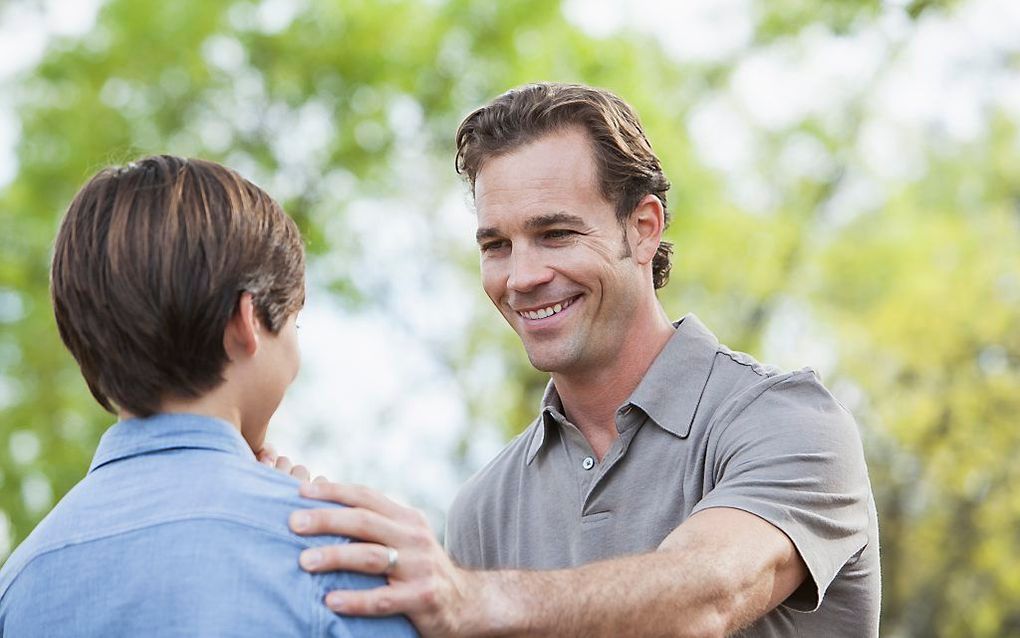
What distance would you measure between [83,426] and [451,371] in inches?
293

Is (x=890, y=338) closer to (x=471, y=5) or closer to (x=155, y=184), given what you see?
(x=471, y=5)

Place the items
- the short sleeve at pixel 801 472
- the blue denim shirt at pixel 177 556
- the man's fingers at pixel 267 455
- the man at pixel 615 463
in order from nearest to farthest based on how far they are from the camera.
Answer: the blue denim shirt at pixel 177 556
the man at pixel 615 463
the man's fingers at pixel 267 455
the short sleeve at pixel 801 472

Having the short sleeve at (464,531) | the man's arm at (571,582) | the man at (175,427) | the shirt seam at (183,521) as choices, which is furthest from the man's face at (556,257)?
the shirt seam at (183,521)

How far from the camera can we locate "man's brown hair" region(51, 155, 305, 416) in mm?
2219

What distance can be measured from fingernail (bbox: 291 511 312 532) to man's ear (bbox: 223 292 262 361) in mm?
308

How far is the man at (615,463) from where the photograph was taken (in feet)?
8.50

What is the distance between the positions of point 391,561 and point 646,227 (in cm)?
190

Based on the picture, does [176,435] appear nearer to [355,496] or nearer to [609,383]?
[355,496]

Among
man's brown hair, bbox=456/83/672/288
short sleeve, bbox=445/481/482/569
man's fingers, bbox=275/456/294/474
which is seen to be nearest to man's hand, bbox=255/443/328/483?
man's fingers, bbox=275/456/294/474

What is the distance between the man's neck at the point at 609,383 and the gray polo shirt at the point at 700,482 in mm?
53

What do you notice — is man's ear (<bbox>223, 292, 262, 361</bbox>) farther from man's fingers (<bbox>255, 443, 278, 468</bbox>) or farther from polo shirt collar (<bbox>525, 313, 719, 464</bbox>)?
polo shirt collar (<bbox>525, 313, 719, 464</bbox>)

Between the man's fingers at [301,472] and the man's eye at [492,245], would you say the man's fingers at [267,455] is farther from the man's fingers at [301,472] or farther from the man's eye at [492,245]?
the man's eye at [492,245]

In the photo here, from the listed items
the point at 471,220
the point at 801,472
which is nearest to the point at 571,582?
the point at 801,472

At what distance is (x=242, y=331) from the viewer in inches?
90.0
